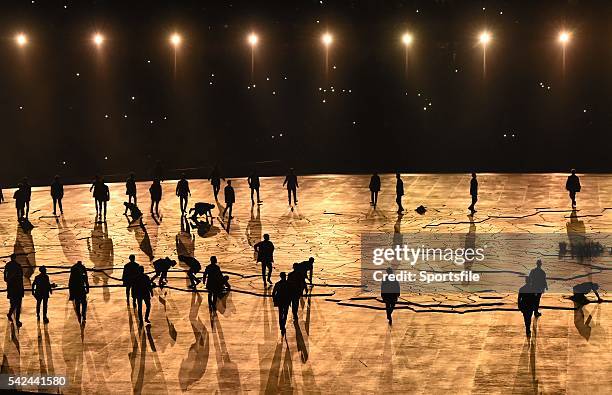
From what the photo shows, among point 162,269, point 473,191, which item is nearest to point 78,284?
point 162,269

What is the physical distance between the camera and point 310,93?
4997cm

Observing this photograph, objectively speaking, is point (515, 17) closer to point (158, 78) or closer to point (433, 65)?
point (433, 65)

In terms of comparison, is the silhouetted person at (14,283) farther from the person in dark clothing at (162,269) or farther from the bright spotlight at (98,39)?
the bright spotlight at (98,39)

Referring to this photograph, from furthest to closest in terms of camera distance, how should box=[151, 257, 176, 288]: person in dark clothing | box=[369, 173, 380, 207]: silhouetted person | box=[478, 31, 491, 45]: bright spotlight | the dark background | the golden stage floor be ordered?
box=[478, 31, 491, 45]: bright spotlight → the dark background → box=[369, 173, 380, 207]: silhouetted person → box=[151, 257, 176, 288]: person in dark clothing → the golden stage floor

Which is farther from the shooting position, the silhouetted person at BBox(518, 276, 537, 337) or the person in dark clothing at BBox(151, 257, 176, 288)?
the person in dark clothing at BBox(151, 257, 176, 288)

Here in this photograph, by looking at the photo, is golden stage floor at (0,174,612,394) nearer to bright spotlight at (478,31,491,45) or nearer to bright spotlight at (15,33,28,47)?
bright spotlight at (15,33,28,47)

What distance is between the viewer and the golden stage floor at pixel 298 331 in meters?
15.3

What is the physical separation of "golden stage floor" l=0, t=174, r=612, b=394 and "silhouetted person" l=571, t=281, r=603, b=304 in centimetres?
32

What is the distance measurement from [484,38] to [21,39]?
24.5 meters

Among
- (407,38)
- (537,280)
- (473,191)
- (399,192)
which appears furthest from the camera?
(407,38)

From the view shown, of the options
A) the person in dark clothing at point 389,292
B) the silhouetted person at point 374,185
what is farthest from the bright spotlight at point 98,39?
the person in dark clothing at point 389,292

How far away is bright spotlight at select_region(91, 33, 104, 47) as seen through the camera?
156 ft

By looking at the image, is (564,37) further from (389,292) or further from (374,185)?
(389,292)

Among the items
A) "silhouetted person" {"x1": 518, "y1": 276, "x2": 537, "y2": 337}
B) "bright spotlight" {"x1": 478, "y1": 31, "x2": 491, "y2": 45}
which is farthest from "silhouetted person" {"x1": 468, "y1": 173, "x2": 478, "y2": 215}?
"bright spotlight" {"x1": 478, "y1": 31, "x2": 491, "y2": 45}
